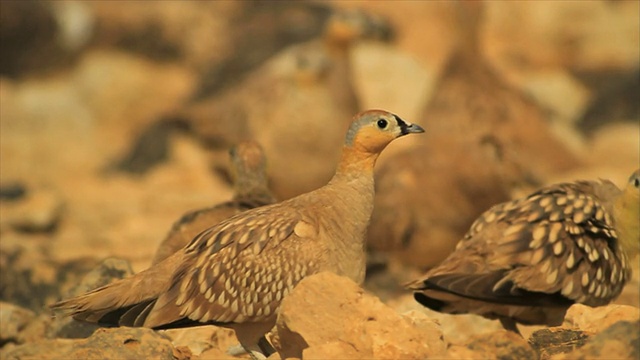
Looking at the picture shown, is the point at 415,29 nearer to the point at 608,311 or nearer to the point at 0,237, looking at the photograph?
the point at 0,237

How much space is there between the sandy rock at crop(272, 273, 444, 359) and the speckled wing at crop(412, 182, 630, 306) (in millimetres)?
1176

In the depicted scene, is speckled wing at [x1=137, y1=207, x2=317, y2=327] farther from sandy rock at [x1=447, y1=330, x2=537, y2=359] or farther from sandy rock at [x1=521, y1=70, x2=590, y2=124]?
sandy rock at [x1=521, y1=70, x2=590, y2=124]

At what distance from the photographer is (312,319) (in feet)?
17.9

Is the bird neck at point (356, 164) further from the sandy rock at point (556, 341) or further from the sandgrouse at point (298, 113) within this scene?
the sandgrouse at point (298, 113)

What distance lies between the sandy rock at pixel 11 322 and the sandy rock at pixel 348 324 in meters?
2.56

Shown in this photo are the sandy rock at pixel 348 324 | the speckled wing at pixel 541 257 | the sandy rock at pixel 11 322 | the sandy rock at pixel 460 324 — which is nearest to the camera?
the sandy rock at pixel 348 324

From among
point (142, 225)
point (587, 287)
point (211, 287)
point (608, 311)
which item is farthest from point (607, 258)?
point (142, 225)

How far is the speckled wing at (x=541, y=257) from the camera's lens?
670 centimetres

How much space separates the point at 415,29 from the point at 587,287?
15.0m

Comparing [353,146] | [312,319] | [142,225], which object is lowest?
[142,225]

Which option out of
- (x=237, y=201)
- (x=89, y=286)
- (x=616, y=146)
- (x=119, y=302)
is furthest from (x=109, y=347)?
(x=616, y=146)

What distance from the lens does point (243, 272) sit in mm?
6398

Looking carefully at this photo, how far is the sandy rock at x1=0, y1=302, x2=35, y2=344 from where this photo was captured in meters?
7.48

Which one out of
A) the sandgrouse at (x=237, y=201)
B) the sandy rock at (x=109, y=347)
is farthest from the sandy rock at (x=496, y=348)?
the sandgrouse at (x=237, y=201)
